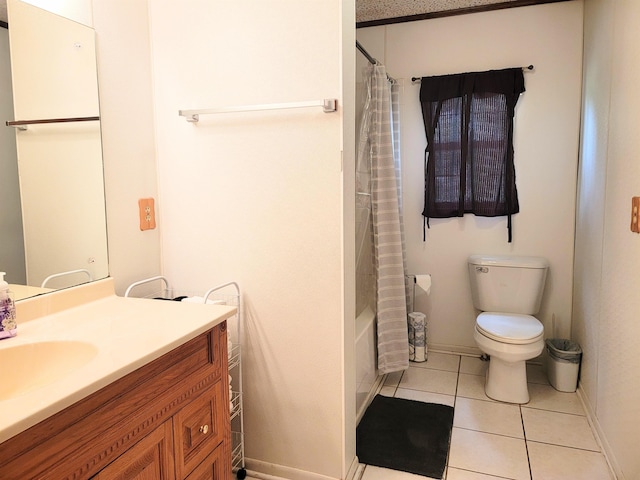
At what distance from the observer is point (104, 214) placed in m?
1.65

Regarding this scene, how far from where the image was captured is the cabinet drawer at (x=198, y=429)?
1.22 meters

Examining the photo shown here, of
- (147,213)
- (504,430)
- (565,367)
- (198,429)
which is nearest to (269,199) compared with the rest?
(147,213)

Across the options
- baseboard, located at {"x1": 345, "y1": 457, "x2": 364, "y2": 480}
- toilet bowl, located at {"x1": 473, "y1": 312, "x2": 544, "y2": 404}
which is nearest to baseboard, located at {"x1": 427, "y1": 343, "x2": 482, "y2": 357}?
toilet bowl, located at {"x1": 473, "y1": 312, "x2": 544, "y2": 404}

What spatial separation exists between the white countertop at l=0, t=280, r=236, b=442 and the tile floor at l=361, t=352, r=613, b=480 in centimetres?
120

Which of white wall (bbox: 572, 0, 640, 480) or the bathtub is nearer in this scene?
white wall (bbox: 572, 0, 640, 480)

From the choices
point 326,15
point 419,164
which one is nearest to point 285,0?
point 326,15

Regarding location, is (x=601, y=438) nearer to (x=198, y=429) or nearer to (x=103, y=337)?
(x=198, y=429)

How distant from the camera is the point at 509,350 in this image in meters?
2.46

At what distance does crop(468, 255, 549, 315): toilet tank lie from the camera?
112 inches

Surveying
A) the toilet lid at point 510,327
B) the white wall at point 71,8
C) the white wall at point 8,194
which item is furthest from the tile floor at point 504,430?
the white wall at point 71,8

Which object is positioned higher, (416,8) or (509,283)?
(416,8)

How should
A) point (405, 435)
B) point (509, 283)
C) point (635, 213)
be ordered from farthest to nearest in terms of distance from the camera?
1. point (509, 283)
2. point (405, 435)
3. point (635, 213)

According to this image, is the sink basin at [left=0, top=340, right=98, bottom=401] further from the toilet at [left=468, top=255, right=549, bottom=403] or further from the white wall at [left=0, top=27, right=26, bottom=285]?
the toilet at [left=468, top=255, right=549, bottom=403]

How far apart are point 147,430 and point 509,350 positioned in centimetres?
202
